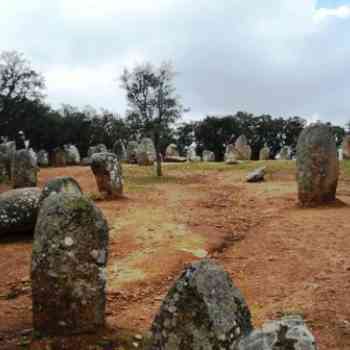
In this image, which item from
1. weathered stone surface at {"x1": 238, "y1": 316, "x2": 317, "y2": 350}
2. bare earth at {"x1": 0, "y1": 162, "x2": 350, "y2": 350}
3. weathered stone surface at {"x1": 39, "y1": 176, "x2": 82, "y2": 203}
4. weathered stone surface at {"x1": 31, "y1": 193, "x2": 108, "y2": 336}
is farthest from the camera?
weathered stone surface at {"x1": 39, "y1": 176, "x2": 82, "y2": 203}

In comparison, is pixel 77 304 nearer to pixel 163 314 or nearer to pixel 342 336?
pixel 163 314

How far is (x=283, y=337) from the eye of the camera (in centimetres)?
307

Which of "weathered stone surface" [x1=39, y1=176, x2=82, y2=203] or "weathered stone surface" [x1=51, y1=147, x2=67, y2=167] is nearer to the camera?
"weathered stone surface" [x1=39, y1=176, x2=82, y2=203]

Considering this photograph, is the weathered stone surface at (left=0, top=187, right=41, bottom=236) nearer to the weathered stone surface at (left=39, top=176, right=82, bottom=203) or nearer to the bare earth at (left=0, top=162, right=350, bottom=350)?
the bare earth at (left=0, top=162, right=350, bottom=350)

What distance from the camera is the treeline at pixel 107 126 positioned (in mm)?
35138

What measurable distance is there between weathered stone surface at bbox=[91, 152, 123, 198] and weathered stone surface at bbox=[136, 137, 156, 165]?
1746cm

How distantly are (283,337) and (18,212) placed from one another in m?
11.2

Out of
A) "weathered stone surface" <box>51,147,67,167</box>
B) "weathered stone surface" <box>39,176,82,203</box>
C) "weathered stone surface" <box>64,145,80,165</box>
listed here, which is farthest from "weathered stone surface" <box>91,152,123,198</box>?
"weathered stone surface" <box>64,145,80,165</box>

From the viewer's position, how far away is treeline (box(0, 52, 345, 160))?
3514 centimetres

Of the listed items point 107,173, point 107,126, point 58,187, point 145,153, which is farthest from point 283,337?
point 107,126

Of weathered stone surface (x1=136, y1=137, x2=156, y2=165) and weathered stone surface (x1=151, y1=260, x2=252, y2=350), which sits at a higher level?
weathered stone surface (x1=136, y1=137, x2=156, y2=165)

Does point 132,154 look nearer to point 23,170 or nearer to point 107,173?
point 23,170

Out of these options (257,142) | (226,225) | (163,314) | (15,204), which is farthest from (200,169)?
(257,142)

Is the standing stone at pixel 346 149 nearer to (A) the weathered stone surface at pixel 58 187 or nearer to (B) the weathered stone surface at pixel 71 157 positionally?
(B) the weathered stone surface at pixel 71 157
